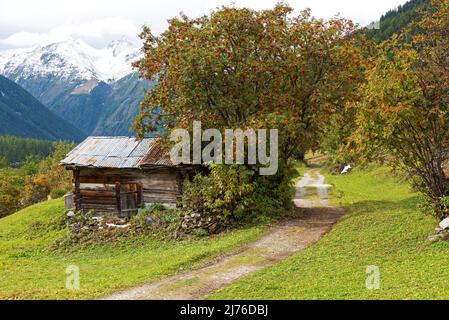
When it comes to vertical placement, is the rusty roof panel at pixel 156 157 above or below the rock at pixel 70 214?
above

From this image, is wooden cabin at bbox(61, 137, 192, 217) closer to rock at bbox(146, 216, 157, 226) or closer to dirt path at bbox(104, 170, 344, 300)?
rock at bbox(146, 216, 157, 226)

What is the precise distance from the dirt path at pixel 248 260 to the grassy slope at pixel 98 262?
875 millimetres

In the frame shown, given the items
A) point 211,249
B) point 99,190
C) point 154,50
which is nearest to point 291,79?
point 154,50

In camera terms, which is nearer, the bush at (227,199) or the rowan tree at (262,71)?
the bush at (227,199)

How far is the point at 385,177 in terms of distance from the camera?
43844mm

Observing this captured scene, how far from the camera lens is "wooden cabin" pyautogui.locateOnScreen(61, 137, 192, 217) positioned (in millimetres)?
29406

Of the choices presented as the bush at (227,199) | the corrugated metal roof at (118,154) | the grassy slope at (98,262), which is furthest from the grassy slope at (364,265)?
the corrugated metal roof at (118,154)

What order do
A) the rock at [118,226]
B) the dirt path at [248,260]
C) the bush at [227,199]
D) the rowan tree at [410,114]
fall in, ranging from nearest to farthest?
the dirt path at [248,260] < the rowan tree at [410,114] < the bush at [227,199] < the rock at [118,226]

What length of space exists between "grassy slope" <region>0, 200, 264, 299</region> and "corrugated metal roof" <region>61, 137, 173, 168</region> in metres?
5.19

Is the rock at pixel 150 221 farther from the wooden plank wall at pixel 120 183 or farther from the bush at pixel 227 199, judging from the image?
the bush at pixel 227 199

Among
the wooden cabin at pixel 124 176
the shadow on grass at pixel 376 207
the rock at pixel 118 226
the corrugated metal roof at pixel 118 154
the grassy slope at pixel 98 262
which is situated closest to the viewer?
the grassy slope at pixel 98 262

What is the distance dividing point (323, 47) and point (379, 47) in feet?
20.6

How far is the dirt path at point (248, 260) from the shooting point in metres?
15.1
